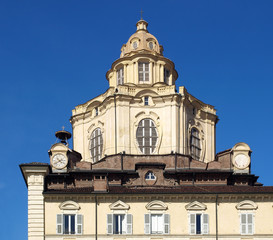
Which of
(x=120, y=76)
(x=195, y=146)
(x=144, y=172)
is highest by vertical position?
(x=120, y=76)

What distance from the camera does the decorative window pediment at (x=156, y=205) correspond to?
72.3 m

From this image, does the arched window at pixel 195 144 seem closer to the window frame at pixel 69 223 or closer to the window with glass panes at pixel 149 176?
the window with glass panes at pixel 149 176

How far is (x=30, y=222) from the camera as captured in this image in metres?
71.9

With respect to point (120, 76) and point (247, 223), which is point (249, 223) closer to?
point (247, 223)

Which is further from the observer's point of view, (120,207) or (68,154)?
(68,154)

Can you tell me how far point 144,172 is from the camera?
257 feet

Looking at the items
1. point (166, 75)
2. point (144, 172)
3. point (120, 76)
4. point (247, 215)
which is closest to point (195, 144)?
point (166, 75)

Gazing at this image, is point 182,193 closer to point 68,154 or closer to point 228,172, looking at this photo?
point 228,172

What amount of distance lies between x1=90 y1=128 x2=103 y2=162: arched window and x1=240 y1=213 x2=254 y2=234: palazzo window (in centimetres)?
2440

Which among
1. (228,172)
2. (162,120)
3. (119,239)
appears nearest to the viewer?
(119,239)

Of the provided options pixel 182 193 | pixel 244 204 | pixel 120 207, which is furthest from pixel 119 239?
pixel 244 204

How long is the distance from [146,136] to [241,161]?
12834mm

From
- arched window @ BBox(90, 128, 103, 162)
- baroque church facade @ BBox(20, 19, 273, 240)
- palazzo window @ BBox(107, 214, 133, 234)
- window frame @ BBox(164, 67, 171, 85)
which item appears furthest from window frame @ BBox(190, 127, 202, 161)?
palazzo window @ BBox(107, 214, 133, 234)

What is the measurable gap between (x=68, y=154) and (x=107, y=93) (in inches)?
445
